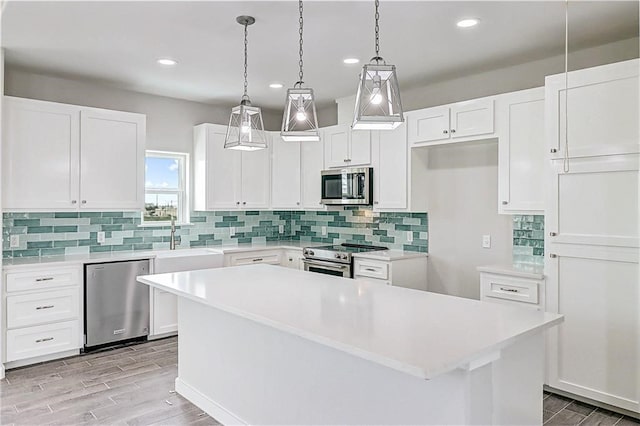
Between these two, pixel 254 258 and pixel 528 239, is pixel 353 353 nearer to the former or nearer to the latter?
pixel 528 239

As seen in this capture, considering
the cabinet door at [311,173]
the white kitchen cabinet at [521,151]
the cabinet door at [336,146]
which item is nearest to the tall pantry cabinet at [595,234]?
the white kitchen cabinet at [521,151]

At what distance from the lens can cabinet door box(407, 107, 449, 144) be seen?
4078mm

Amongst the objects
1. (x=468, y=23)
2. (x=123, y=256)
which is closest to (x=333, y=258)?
(x=123, y=256)

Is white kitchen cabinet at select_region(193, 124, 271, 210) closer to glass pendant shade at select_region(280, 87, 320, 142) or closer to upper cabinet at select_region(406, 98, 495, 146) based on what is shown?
upper cabinet at select_region(406, 98, 495, 146)

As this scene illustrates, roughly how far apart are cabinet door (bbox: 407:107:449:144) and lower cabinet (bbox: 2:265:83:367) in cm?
326

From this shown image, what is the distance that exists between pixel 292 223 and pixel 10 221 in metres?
3.26

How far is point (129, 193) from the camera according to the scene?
14.9 ft

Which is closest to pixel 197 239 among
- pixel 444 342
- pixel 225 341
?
pixel 225 341

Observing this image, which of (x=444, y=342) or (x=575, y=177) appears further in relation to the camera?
(x=575, y=177)

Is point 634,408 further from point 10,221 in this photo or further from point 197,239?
point 10,221

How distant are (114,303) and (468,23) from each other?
375 cm

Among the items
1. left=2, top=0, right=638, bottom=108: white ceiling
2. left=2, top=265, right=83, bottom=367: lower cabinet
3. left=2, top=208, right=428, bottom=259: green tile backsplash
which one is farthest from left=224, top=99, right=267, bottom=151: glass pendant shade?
left=2, top=208, right=428, bottom=259: green tile backsplash

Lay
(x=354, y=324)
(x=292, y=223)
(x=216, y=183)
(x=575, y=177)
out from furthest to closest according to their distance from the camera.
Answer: (x=292, y=223)
(x=216, y=183)
(x=575, y=177)
(x=354, y=324)

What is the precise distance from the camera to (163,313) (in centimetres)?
459
